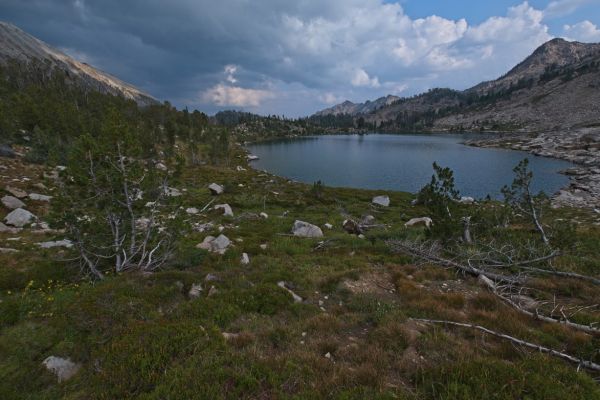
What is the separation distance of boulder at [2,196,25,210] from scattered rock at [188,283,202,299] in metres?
19.5

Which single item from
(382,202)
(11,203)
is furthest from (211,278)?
(382,202)

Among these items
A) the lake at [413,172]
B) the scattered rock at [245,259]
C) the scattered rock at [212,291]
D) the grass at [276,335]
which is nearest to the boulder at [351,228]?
the grass at [276,335]

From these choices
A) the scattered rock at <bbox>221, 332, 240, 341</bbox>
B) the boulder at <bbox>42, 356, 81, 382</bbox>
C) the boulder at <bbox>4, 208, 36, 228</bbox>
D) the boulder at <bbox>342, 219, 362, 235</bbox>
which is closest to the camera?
the boulder at <bbox>42, 356, 81, 382</bbox>

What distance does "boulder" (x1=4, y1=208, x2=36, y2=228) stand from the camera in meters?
17.7

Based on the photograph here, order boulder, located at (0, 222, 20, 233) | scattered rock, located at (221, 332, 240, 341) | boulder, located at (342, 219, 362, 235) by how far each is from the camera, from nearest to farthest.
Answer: scattered rock, located at (221, 332, 240, 341)
boulder, located at (0, 222, 20, 233)
boulder, located at (342, 219, 362, 235)

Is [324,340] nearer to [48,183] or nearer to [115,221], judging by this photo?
[115,221]

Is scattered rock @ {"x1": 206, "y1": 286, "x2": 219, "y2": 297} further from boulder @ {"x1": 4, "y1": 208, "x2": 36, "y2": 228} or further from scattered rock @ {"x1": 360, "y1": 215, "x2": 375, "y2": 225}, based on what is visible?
scattered rock @ {"x1": 360, "y1": 215, "x2": 375, "y2": 225}

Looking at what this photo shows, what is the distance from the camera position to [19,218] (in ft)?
59.4

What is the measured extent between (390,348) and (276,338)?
2.85 meters

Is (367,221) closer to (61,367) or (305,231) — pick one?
(305,231)

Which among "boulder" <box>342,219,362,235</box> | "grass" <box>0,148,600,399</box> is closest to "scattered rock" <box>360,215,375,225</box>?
"boulder" <box>342,219,362,235</box>

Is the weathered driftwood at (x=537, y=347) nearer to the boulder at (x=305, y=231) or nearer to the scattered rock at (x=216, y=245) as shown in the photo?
the scattered rock at (x=216, y=245)

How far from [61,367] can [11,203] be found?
69.2 feet

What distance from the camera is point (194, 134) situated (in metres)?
102
